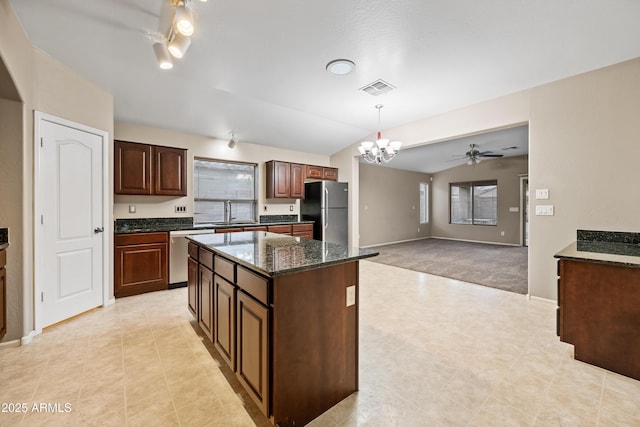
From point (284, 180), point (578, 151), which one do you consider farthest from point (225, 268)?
point (578, 151)

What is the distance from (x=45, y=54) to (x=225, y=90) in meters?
1.66

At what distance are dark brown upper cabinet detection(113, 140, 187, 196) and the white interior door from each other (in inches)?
17.1

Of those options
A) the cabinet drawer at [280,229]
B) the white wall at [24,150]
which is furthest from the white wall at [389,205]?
the white wall at [24,150]

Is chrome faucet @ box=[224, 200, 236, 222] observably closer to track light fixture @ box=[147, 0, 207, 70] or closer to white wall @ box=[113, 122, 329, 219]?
white wall @ box=[113, 122, 329, 219]

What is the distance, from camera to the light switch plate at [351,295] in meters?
1.66

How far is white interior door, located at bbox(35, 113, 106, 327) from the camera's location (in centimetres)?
254

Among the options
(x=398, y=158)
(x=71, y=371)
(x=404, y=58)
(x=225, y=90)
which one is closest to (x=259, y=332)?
(x=71, y=371)

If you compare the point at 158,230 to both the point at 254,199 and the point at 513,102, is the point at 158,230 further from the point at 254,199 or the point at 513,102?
the point at 513,102

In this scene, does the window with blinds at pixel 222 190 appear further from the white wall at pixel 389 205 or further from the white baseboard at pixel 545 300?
the white baseboard at pixel 545 300

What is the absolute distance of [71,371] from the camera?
192 centimetres

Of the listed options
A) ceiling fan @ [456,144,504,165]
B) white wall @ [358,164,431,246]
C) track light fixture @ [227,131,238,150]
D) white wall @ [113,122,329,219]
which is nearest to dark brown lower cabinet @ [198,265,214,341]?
white wall @ [113,122,329,219]

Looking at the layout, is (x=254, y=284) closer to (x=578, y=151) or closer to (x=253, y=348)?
(x=253, y=348)

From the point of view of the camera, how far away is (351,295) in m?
1.68

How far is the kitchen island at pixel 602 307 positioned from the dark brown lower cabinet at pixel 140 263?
4328mm
